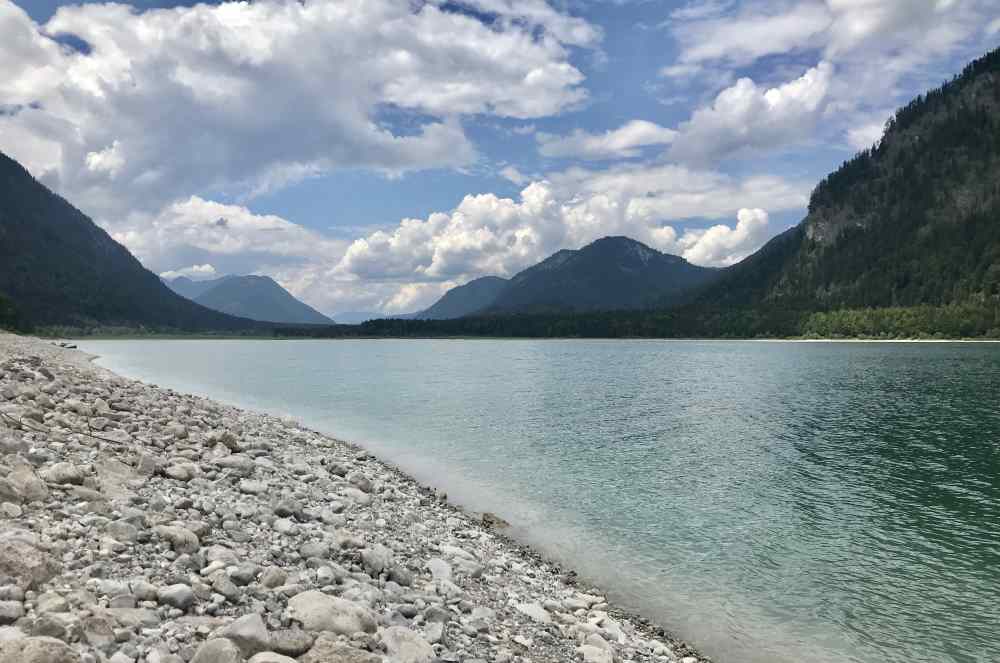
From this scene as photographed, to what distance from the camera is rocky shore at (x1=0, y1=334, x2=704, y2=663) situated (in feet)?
27.7

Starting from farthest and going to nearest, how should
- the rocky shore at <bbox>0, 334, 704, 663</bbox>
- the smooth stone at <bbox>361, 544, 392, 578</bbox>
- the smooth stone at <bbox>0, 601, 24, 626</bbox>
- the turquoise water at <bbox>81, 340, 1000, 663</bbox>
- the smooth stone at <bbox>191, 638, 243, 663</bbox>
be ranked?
the turquoise water at <bbox>81, 340, 1000, 663</bbox> → the smooth stone at <bbox>361, 544, 392, 578</bbox> → the rocky shore at <bbox>0, 334, 704, 663</bbox> → the smooth stone at <bbox>191, 638, 243, 663</bbox> → the smooth stone at <bbox>0, 601, 24, 626</bbox>

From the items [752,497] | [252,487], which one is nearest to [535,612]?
[252,487]

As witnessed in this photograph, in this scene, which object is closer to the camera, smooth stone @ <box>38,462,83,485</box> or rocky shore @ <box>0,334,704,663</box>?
rocky shore @ <box>0,334,704,663</box>

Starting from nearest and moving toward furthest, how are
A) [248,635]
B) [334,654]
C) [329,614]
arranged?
[248,635]
[334,654]
[329,614]

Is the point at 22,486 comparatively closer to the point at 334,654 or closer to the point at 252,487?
the point at 252,487

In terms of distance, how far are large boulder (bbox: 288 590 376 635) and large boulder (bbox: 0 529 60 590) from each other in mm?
3551

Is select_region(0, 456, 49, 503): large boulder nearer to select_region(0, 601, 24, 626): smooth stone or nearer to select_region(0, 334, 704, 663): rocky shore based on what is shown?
select_region(0, 334, 704, 663): rocky shore

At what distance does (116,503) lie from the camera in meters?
12.9

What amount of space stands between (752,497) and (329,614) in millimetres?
23918

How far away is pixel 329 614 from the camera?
9.82 meters

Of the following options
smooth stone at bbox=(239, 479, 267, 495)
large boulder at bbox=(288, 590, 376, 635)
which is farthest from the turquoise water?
smooth stone at bbox=(239, 479, 267, 495)

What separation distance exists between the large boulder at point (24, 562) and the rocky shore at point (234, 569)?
Result: 2 centimetres

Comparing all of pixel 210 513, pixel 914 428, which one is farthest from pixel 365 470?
pixel 914 428

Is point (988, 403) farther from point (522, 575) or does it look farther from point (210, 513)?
point (210, 513)
